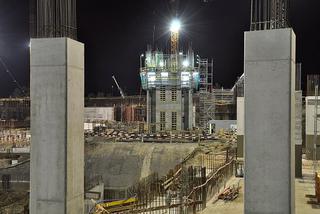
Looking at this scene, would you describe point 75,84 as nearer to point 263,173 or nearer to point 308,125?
point 263,173

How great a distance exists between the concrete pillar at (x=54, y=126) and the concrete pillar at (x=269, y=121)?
12.4 feet

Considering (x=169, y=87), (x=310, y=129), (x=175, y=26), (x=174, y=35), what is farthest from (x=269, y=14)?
(x=175, y=26)

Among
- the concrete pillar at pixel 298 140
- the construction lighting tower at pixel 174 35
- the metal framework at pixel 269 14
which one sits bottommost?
the concrete pillar at pixel 298 140

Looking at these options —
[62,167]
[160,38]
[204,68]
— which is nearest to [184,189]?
[62,167]

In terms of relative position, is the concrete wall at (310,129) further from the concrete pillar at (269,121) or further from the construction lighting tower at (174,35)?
the construction lighting tower at (174,35)

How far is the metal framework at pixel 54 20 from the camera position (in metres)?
8.82

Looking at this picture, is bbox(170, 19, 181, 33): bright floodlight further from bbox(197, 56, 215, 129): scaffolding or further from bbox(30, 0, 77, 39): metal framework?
bbox(30, 0, 77, 39): metal framework

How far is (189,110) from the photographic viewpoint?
141 feet

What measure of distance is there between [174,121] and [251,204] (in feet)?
116

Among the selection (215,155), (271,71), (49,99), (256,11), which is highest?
(256,11)

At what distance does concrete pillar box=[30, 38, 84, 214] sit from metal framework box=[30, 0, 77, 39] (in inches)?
14.8

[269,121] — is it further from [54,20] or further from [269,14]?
[54,20]

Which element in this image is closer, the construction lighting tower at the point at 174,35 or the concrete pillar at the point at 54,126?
the concrete pillar at the point at 54,126

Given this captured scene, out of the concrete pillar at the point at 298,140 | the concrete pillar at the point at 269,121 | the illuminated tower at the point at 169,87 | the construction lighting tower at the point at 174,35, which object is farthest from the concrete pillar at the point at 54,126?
the construction lighting tower at the point at 174,35
